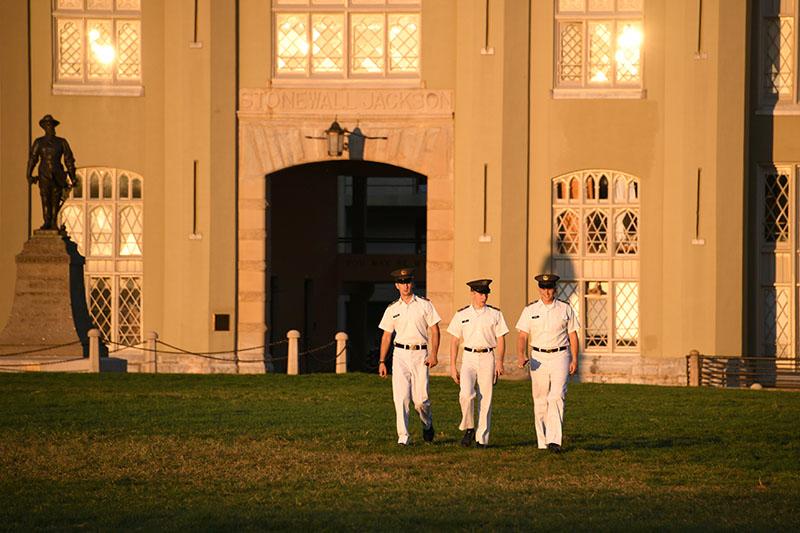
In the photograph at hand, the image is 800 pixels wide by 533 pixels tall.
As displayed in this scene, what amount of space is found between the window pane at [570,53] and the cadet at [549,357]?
15142mm

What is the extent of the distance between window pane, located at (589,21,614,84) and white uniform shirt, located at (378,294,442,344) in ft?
48.9

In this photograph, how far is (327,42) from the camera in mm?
31734

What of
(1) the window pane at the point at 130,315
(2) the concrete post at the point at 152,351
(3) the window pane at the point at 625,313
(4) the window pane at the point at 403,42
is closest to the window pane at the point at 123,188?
(1) the window pane at the point at 130,315

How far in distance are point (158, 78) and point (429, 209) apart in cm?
602

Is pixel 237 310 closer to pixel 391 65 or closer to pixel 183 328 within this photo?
pixel 183 328

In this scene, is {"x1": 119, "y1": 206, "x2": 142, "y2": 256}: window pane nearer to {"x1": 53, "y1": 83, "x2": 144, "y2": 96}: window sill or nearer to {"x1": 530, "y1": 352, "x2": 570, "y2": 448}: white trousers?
{"x1": 53, "y1": 83, "x2": 144, "y2": 96}: window sill

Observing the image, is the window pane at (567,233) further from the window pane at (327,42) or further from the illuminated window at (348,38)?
the window pane at (327,42)

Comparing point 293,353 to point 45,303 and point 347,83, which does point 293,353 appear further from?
point 347,83

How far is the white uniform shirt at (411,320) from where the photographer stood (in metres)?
17.3

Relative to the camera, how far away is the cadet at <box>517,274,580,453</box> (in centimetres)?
1662

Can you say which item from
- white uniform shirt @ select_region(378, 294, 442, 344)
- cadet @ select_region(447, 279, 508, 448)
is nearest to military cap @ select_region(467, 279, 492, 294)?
cadet @ select_region(447, 279, 508, 448)

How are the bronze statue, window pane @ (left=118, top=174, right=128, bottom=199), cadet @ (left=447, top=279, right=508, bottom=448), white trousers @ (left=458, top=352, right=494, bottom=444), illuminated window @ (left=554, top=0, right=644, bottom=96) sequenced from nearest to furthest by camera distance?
white trousers @ (left=458, top=352, right=494, bottom=444) → cadet @ (left=447, top=279, right=508, bottom=448) → the bronze statue → illuminated window @ (left=554, top=0, right=644, bottom=96) → window pane @ (left=118, top=174, right=128, bottom=199)

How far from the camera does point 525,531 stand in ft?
38.4

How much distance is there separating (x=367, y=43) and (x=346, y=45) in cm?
42
